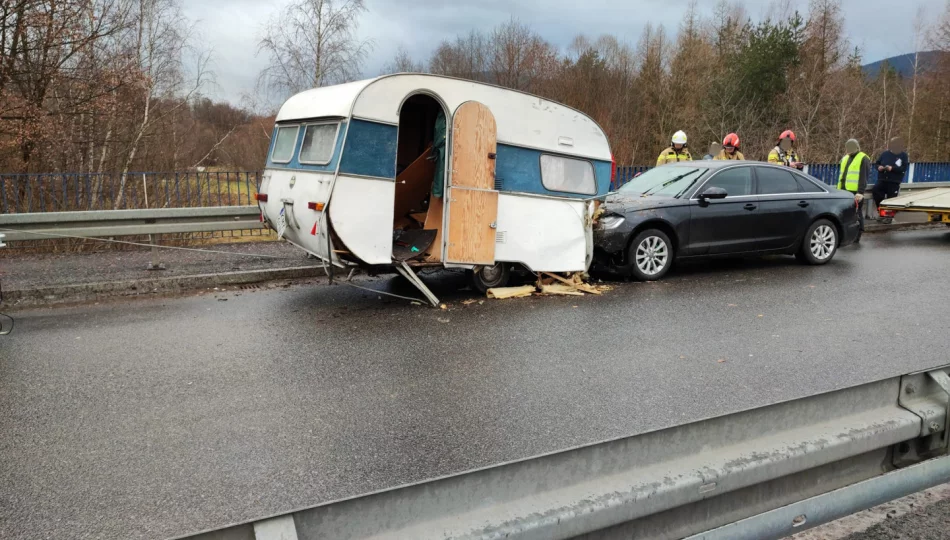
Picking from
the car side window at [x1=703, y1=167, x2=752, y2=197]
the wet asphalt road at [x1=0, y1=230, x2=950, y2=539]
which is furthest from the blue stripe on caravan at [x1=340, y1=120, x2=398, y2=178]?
the car side window at [x1=703, y1=167, x2=752, y2=197]

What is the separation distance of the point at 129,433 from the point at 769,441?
396 cm

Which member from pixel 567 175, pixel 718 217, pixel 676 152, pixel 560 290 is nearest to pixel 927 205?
pixel 676 152

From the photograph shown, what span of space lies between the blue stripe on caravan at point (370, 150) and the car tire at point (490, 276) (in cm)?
189

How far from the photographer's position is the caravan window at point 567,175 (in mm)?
8812

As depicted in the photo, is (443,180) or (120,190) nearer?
(443,180)

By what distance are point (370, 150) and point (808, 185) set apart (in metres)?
7.40

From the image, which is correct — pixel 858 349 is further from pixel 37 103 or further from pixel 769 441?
pixel 37 103

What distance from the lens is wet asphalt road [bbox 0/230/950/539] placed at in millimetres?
3822

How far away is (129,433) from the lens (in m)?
4.45

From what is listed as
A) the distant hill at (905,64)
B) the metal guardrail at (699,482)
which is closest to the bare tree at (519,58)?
the distant hill at (905,64)

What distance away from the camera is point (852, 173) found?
13.1 metres

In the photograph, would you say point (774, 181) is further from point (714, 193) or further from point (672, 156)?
point (672, 156)

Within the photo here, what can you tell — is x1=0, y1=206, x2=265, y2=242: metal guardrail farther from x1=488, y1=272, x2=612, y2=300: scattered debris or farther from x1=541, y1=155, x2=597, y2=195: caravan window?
x1=541, y1=155, x2=597, y2=195: caravan window

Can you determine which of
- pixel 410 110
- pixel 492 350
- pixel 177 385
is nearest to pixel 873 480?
pixel 492 350
